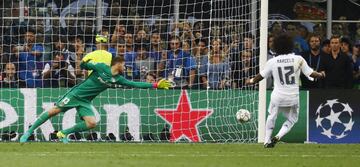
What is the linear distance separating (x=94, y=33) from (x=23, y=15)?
67.5 inches

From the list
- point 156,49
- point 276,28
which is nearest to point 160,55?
point 156,49

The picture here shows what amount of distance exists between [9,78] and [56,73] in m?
0.96

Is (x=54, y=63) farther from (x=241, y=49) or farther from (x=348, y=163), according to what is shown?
(x=348, y=163)

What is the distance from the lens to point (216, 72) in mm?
22562

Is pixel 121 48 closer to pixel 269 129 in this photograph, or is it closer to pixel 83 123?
pixel 83 123

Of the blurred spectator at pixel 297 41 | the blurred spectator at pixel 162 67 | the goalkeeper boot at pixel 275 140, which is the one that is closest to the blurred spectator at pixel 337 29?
the blurred spectator at pixel 297 41

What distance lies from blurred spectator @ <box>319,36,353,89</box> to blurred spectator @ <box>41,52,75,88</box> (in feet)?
17.1

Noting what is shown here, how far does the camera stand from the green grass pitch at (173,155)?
15266mm

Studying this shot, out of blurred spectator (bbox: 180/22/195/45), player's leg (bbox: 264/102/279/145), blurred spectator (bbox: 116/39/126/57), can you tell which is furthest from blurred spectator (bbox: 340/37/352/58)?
blurred spectator (bbox: 116/39/126/57)

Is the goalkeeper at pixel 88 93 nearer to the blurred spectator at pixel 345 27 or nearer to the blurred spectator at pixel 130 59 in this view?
the blurred spectator at pixel 130 59

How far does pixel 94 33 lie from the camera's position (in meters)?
23.5

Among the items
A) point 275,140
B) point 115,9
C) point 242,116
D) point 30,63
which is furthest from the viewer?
point 115,9

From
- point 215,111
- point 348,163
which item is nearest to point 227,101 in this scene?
point 215,111

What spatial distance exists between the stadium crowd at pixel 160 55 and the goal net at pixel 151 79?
2 centimetres
